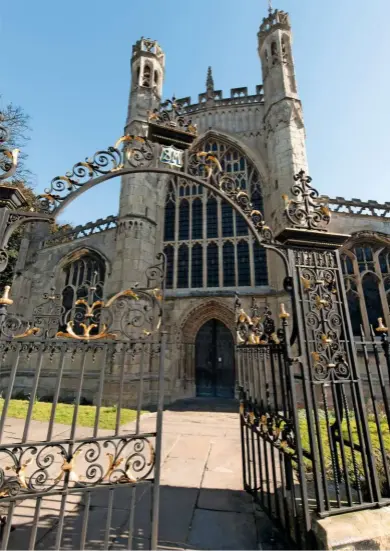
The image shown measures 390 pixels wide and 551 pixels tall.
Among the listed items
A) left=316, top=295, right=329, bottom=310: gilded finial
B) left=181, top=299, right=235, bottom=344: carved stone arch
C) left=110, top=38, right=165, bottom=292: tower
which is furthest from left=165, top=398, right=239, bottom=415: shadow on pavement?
left=316, top=295, right=329, bottom=310: gilded finial

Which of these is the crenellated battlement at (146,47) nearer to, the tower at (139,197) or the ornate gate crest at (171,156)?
the tower at (139,197)

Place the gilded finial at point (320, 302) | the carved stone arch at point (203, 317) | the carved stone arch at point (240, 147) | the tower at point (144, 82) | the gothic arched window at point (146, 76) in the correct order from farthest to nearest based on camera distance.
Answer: the gothic arched window at point (146, 76) → the carved stone arch at point (240, 147) → the tower at point (144, 82) → the carved stone arch at point (203, 317) → the gilded finial at point (320, 302)

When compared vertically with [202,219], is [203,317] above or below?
below

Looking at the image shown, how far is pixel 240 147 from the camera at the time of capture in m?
13.8

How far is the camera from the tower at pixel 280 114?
11.1 meters

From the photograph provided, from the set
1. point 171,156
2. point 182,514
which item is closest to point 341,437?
point 182,514

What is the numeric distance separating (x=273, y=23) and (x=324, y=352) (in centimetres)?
1831

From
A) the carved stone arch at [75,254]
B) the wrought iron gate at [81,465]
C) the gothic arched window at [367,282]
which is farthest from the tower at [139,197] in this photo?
the gothic arched window at [367,282]

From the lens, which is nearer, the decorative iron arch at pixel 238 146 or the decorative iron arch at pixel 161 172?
the decorative iron arch at pixel 161 172

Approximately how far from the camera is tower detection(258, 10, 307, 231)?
36.5ft

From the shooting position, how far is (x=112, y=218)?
12.7m

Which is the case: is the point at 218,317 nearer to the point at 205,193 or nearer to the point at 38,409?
the point at 205,193

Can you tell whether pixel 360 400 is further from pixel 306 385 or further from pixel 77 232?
pixel 77 232

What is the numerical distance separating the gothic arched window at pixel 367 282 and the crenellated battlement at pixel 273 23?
11782mm
